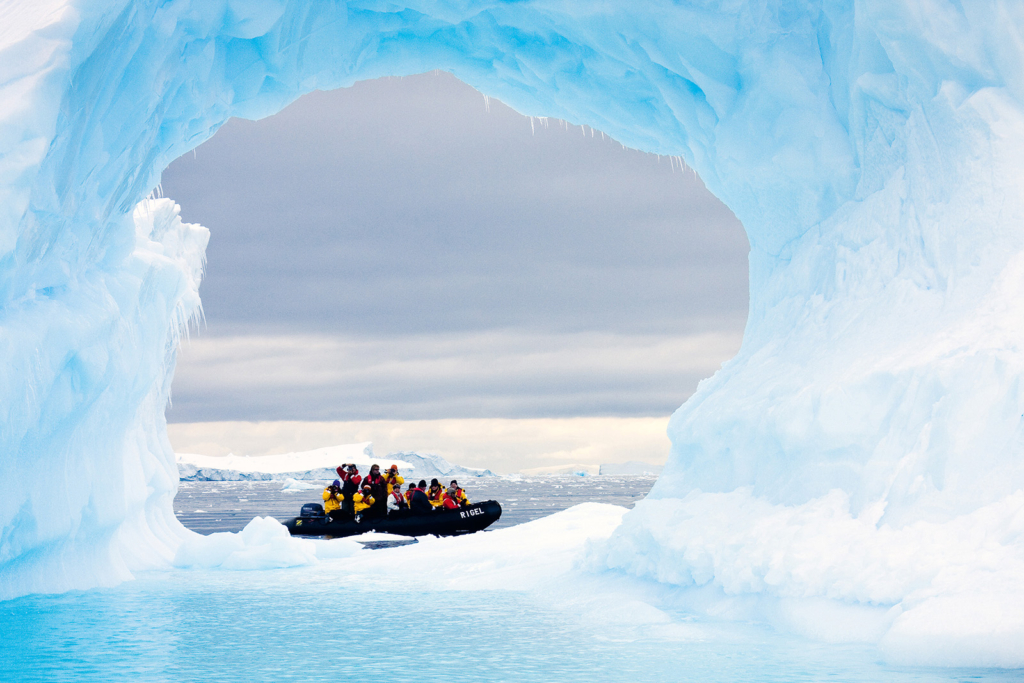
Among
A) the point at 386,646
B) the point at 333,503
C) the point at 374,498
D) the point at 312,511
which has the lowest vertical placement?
the point at 386,646

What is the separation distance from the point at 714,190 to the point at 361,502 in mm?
10212

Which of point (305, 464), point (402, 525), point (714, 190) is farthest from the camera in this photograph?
point (305, 464)

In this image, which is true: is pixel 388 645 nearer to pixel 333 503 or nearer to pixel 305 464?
pixel 333 503

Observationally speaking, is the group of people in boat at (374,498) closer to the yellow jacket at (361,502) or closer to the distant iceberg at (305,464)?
the yellow jacket at (361,502)

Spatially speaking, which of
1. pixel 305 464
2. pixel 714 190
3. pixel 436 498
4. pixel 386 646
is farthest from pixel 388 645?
pixel 305 464

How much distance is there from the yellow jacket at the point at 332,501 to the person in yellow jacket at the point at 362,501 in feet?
1.24

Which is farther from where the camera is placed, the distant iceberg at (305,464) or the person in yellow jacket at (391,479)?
the distant iceberg at (305,464)

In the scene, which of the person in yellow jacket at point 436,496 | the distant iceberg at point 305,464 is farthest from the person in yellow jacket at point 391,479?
the distant iceberg at point 305,464

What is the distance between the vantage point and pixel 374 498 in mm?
18938

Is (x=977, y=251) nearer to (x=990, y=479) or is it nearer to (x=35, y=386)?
(x=990, y=479)

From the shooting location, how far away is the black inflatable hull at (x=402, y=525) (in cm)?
1853

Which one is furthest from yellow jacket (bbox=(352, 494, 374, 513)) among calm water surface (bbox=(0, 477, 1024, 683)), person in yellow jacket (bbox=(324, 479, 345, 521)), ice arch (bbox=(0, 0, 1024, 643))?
calm water surface (bbox=(0, 477, 1024, 683))

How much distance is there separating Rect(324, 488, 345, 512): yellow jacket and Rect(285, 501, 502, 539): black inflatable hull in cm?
28

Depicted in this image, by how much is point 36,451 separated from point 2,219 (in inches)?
152
